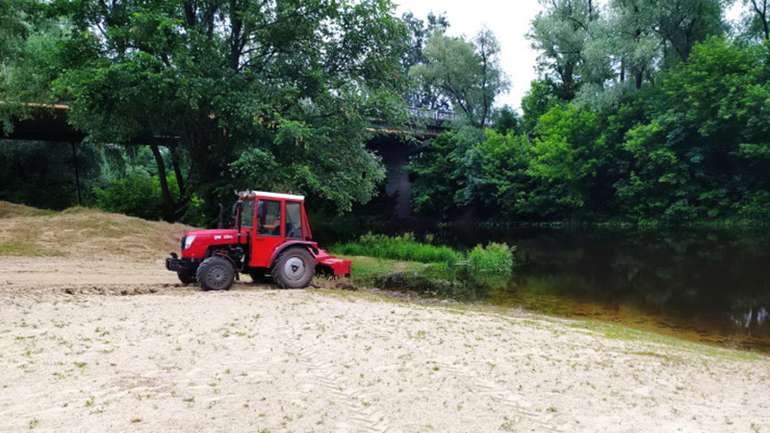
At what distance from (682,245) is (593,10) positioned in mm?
29637

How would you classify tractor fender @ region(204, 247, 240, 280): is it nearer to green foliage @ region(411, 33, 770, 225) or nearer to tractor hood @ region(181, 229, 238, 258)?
tractor hood @ region(181, 229, 238, 258)

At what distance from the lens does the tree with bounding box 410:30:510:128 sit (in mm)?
53812

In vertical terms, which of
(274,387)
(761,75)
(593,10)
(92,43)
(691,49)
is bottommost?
(274,387)

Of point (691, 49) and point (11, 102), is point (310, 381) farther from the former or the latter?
point (691, 49)

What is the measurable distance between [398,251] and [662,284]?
36.3 ft

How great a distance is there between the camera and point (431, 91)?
59.9m

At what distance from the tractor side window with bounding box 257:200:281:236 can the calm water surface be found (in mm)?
6642

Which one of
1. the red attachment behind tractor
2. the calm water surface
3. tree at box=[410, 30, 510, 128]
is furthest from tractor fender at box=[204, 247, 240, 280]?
tree at box=[410, 30, 510, 128]

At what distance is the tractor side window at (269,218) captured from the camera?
46.0ft

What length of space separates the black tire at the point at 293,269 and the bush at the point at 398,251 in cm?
1102

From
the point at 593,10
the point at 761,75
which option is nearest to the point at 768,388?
the point at 761,75

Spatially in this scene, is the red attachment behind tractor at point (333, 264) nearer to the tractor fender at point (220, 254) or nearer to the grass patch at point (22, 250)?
the tractor fender at point (220, 254)

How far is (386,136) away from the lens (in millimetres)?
46125

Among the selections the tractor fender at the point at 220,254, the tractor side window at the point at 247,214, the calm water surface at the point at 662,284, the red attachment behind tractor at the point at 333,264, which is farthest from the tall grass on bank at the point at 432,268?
the tractor fender at the point at 220,254
